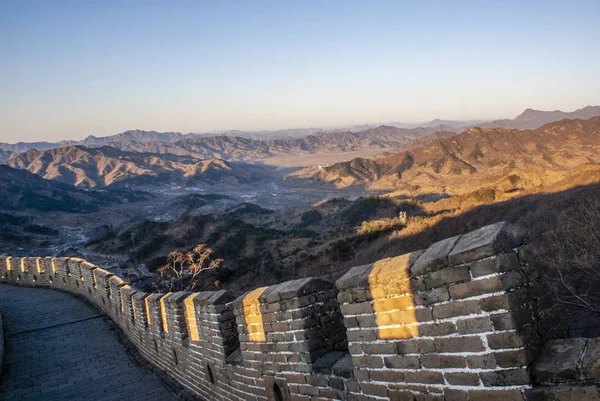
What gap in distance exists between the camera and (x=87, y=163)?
13150cm

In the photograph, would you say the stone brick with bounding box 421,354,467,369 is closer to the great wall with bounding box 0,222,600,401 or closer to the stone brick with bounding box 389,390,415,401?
the great wall with bounding box 0,222,600,401

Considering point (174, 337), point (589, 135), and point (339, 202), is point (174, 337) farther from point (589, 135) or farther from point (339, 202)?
point (589, 135)

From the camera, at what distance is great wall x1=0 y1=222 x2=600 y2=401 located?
6.47ft

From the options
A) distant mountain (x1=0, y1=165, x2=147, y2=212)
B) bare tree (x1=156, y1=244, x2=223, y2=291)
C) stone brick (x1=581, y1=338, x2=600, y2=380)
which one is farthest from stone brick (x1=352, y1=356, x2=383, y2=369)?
distant mountain (x1=0, y1=165, x2=147, y2=212)

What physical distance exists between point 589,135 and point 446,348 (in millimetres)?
92576

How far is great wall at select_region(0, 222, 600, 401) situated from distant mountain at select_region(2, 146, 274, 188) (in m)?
Answer: 101

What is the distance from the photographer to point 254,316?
149 inches

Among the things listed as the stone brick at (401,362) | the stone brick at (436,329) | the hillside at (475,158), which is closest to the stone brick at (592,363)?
the stone brick at (436,329)

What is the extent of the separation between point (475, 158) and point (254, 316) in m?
82.1

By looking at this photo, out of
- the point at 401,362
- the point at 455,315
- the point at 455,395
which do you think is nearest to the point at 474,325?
the point at 455,315

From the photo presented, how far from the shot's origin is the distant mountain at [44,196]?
68.5 m

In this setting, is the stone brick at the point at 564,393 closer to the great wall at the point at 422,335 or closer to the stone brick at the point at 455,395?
the great wall at the point at 422,335

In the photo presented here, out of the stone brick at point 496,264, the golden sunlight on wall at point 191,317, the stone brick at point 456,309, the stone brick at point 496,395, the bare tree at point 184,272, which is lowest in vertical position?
the bare tree at point 184,272

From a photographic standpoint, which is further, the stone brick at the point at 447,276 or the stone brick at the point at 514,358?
the stone brick at the point at 447,276
